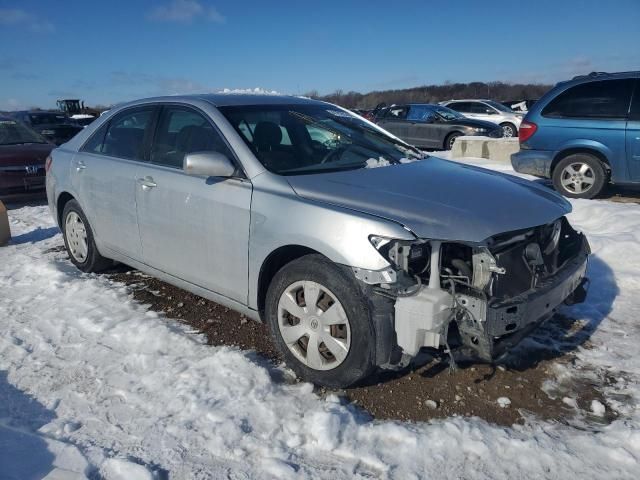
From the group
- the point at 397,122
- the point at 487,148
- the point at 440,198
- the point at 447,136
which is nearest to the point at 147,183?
the point at 440,198

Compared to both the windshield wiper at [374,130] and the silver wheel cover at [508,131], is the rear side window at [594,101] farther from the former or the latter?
the silver wheel cover at [508,131]

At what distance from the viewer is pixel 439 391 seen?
3.11 meters

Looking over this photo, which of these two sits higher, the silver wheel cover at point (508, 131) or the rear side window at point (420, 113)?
the rear side window at point (420, 113)

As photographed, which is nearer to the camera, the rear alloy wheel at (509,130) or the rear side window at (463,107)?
the rear alloy wheel at (509,130)

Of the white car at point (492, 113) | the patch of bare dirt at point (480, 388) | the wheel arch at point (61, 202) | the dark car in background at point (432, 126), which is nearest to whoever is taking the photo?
the patch of bare dirt at point (480, 388)

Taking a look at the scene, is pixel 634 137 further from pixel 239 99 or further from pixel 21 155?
pixel 21 155

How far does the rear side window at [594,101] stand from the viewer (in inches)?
294

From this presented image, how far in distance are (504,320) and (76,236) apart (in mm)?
4183

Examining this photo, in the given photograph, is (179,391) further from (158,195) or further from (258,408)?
(158,195)

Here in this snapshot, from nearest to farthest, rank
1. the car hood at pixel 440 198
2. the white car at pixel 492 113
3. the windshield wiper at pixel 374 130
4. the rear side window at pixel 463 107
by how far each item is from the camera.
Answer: the car hood at pixel 440 198
the windshield wiper at pixel 374 130
the white car at pixel 492 113
the rear side window at pixel 463 107

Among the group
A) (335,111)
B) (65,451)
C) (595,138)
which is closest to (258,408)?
(65,451)

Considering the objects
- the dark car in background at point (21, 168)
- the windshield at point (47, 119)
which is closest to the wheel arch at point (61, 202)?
the dark car in background at point (21, 168)

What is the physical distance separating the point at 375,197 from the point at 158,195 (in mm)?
1782

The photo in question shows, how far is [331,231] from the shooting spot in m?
2.88
